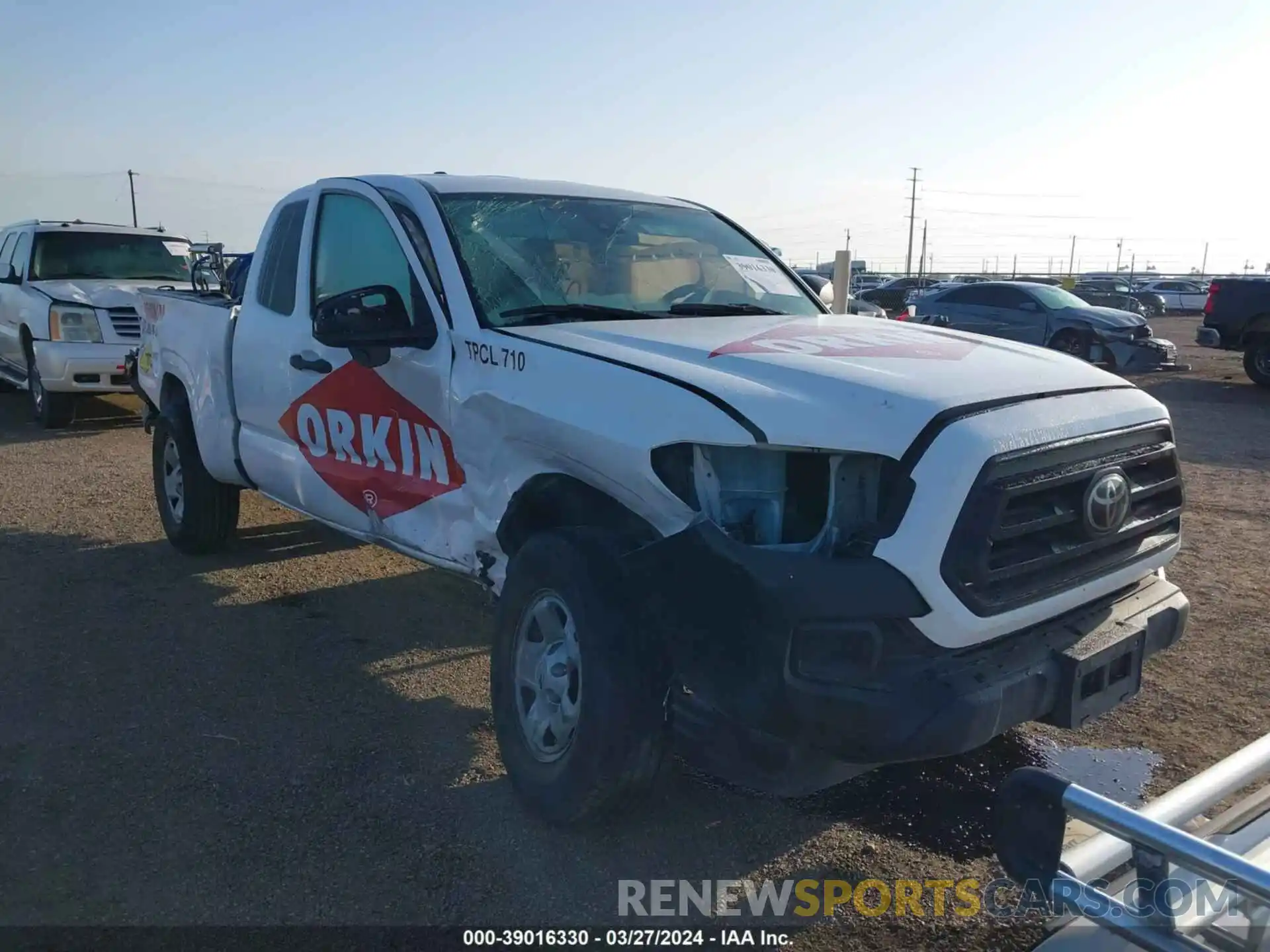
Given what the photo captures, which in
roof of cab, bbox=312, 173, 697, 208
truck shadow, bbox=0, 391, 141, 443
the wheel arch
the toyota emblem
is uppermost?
roof of cab, bbox=312, 173, 697, 208

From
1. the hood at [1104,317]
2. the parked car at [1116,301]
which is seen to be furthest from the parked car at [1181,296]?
the hood at [1104,317]

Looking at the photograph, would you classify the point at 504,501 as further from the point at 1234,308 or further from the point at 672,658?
the point at 1234,308

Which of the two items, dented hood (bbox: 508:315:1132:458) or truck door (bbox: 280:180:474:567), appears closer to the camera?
dented hood (bbox: 508:315:1132:458)

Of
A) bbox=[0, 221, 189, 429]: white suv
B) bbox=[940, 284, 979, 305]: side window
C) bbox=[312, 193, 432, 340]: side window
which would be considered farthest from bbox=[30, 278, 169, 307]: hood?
bbox=[940, 284, 979, 305]: side window

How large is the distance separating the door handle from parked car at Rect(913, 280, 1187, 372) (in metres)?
13.3

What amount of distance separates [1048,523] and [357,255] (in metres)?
3.07

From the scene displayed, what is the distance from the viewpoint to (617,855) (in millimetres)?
3217

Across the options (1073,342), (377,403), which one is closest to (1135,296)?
(1073,342)

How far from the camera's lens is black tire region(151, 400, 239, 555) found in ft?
20.1

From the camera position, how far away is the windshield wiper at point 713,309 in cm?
409

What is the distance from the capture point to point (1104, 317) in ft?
56.0

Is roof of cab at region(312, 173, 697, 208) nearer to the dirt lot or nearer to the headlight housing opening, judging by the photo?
the dirt lot

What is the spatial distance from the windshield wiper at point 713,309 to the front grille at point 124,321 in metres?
8.57

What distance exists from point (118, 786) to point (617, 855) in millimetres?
1752
